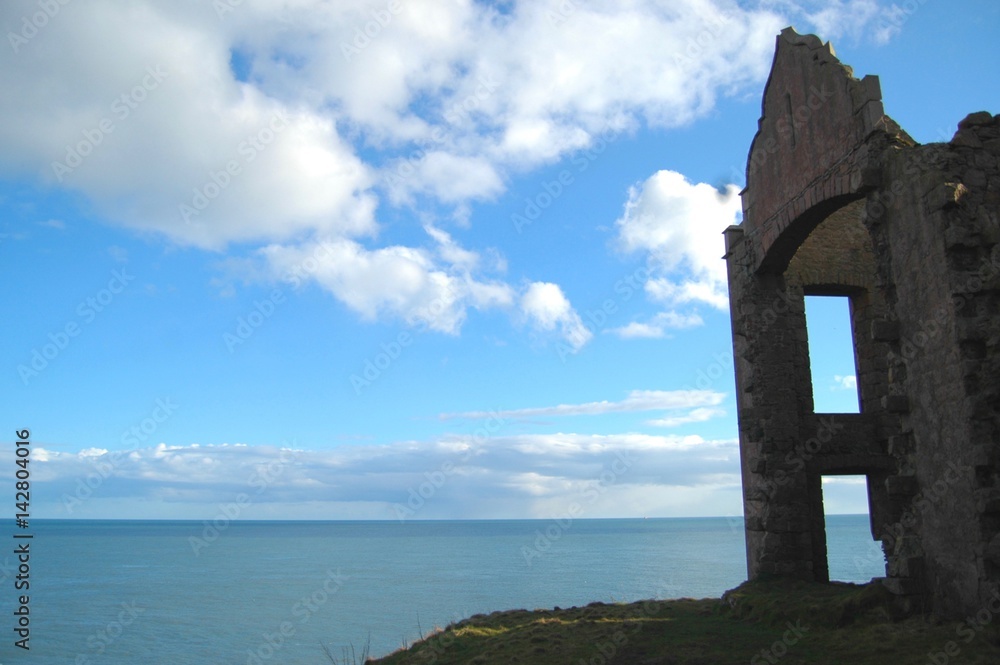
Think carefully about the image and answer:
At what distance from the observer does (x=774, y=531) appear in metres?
13.3

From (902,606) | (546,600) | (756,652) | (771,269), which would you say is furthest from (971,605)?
(546,600)

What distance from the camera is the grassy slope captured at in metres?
8.20

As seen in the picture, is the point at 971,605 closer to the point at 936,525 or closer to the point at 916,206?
the point at 936,525
